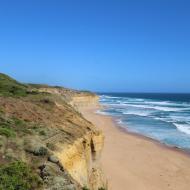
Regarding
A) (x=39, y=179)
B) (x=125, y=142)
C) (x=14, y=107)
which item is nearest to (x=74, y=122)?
(x=14, y=107)

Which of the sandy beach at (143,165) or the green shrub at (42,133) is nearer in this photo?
the green shrub at (42,133)

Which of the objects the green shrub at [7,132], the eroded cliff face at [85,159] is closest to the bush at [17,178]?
the eroded cliff face at [85,159]

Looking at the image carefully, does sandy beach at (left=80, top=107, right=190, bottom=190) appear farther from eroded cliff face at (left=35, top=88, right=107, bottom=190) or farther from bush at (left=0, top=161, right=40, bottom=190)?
bush at (left=0, top=161, right=40, bottom=190)

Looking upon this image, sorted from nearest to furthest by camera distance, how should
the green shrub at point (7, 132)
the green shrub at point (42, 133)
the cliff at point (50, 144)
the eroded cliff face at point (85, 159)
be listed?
the cliff at point (50, 144), the eroded cliff face at point (85, 159), the green shrub at point (7, 132), the green shrub at point (42, 133)

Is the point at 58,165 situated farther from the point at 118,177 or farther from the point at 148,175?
the point at 148,175

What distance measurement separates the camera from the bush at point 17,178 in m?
8.94

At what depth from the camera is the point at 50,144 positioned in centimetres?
1266

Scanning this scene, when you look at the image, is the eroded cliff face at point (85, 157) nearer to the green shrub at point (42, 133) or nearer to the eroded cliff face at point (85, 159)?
the eroded cliff face at point (85, 159)

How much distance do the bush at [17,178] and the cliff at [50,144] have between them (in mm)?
45

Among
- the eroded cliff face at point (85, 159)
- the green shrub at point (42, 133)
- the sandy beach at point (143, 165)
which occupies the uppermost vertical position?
the green shrub at point (42, 133)

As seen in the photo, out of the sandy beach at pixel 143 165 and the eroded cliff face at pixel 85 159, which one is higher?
the eroded cliff face at pixel 85 159

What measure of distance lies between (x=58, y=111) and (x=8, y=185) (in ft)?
29.3

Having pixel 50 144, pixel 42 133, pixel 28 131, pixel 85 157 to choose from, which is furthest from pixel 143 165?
pixel 50 144

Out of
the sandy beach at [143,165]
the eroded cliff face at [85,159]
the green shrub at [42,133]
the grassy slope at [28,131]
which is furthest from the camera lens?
the sandy beach at [143,165]
